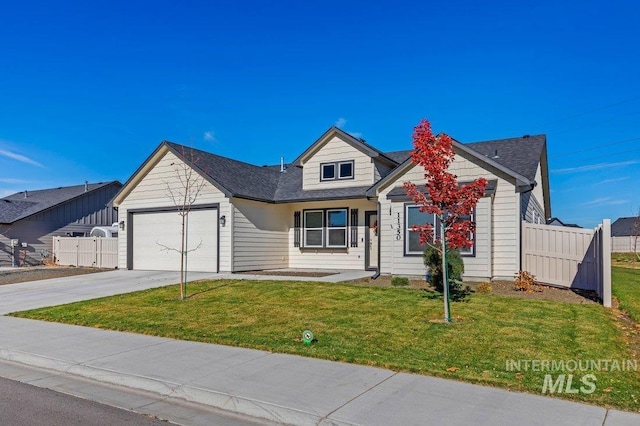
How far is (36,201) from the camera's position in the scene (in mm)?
32906

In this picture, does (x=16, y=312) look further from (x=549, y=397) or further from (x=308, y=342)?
(x=549, y=397)

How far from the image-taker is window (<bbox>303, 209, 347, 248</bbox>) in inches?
773

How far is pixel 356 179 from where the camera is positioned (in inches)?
754

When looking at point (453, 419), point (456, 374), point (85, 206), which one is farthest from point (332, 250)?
point (85, 206)

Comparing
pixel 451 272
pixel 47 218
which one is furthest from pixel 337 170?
pixel 47 218

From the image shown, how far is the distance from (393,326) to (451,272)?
12.1 ft

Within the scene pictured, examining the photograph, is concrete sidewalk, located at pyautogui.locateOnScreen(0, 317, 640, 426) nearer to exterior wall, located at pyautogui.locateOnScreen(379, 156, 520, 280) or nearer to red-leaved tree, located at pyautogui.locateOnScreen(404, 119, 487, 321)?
red-leaved tree, located at pyautogui.locateOnScreen(404, 119, 487, 321)

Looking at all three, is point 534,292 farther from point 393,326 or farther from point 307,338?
point 307,338

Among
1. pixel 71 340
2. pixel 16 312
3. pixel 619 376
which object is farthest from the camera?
pixel 16 312

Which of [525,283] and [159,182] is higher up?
[159,182]

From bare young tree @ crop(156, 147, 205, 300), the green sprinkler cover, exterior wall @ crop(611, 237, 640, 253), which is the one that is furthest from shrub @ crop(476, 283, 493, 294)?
exterior wall @ crop(611, 237, 640, 253)

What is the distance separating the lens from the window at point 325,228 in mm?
19625

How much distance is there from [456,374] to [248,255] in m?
13.7

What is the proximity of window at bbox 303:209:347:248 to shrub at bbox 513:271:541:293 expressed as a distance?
7.69 m
